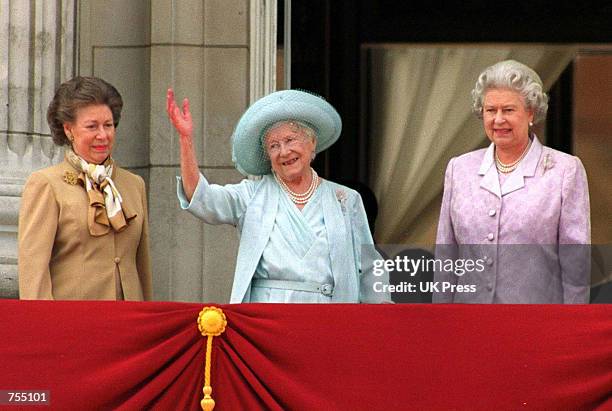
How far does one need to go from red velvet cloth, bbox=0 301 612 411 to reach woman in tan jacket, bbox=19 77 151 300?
36 centimetres

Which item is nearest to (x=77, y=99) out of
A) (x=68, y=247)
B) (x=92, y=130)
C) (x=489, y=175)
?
(x=92, y=130)

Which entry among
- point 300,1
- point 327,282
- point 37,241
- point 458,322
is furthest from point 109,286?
point 300,1

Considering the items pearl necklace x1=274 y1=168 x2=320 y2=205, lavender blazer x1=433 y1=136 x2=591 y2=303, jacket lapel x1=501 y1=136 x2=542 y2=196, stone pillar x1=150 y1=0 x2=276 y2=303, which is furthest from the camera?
stone pillar x1=150 y1=0 x2=276 y2=303

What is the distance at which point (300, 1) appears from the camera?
1132 cm

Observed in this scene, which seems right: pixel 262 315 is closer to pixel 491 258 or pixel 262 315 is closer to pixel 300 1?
pixel 491 258

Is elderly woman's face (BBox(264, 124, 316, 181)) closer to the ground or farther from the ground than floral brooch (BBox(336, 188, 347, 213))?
farther from the ground

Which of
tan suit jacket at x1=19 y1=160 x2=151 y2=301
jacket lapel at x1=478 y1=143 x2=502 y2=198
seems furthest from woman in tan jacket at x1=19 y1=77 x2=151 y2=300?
jacket lapel at x1=478 y1=143 x2=502 y2=198

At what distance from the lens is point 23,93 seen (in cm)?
992

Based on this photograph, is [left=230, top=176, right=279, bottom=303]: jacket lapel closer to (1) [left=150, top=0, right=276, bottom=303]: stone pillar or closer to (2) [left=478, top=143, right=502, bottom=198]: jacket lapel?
(2) [left=478, top=143, right=502, bottom=198]: jacket lapel

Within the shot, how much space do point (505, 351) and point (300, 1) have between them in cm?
380

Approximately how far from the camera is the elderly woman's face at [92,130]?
8.55 m

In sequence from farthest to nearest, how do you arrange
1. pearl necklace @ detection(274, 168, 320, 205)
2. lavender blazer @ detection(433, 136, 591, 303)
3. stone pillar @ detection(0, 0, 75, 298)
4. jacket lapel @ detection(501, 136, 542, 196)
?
stone pillar @ detection(0, 0, 75, 298)
pearl necklace @ detection(274, 168, 320, 205)
jacket lapel @ detection(501, 136, 542, 196)
lavender blazer @ detection(433, 136, 591, 303)

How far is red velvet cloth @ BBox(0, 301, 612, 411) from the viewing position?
813 cm

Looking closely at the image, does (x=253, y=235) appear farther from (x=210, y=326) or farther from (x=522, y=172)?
(x=522, y=172)
